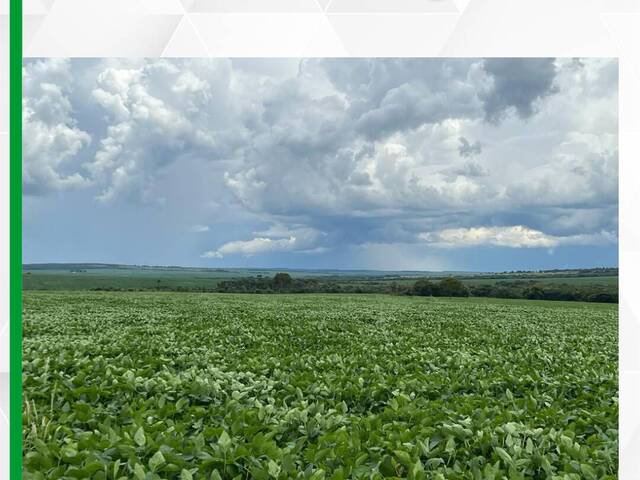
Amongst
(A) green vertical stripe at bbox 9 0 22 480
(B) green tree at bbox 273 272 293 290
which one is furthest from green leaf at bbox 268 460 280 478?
(B) green tree at bbox 273 272 293 290

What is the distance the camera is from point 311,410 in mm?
3158

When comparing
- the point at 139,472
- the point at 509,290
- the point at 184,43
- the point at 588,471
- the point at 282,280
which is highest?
the point at 184,43

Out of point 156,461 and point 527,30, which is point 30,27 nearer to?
point 156,461

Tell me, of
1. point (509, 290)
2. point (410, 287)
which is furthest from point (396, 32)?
point (509, 290)

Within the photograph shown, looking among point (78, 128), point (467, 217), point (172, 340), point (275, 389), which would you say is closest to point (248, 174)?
point (78, 128)

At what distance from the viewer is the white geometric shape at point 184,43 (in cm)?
254

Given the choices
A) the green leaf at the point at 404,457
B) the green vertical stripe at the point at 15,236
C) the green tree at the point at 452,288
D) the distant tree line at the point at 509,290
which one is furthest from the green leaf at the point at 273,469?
the green tree at the point at 452,288

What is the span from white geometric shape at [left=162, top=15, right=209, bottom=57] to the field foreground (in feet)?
6.06

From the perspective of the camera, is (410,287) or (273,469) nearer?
(273,469)

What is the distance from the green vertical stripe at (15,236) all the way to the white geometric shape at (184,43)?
2.12 ft

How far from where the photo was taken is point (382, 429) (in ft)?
9.57

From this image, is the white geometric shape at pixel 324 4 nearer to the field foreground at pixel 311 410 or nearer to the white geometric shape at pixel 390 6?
the white geometric shape at pixel 390 6

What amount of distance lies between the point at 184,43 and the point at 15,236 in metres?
1.19
